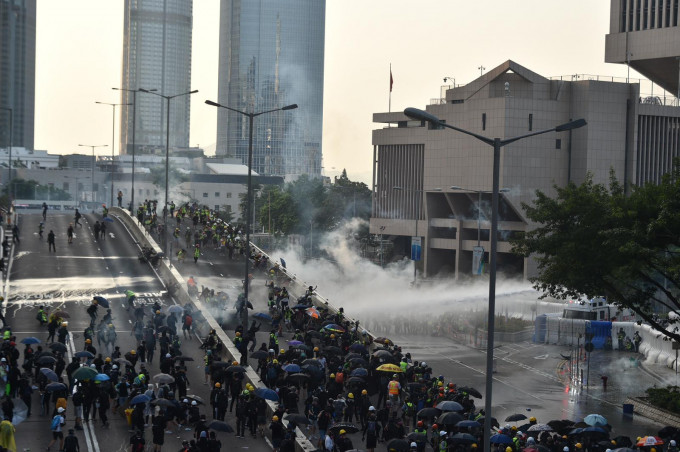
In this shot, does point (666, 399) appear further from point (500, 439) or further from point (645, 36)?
point (645, 36)

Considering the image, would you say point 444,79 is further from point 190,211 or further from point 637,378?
point 637,378

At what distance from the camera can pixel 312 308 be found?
47938mm

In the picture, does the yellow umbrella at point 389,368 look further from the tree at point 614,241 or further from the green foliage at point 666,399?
the green foliage at point 666,399

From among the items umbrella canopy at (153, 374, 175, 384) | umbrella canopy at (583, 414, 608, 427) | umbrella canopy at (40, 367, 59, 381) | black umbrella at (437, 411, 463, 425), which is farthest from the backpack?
umbrella canopy at (583, 414, 608, 427)

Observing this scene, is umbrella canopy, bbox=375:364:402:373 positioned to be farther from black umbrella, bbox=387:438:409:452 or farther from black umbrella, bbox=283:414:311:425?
black umbrella, bbox=387:438:409:452

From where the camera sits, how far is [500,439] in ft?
92.7

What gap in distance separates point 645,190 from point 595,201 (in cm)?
227

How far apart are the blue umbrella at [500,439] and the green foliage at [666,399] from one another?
15.2 metres

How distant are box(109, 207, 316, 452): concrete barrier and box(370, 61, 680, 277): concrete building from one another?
29948 mm

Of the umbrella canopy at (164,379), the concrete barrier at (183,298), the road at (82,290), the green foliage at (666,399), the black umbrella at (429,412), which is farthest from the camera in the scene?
the green foliage at (666,399)

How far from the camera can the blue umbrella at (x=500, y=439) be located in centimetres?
2820

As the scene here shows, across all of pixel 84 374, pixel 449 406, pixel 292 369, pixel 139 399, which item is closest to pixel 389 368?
pixel 292 369

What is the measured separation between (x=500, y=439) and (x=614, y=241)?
1426 cm

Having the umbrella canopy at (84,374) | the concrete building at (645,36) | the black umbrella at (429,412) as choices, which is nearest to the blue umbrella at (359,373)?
the black umbrella at (429,412)
